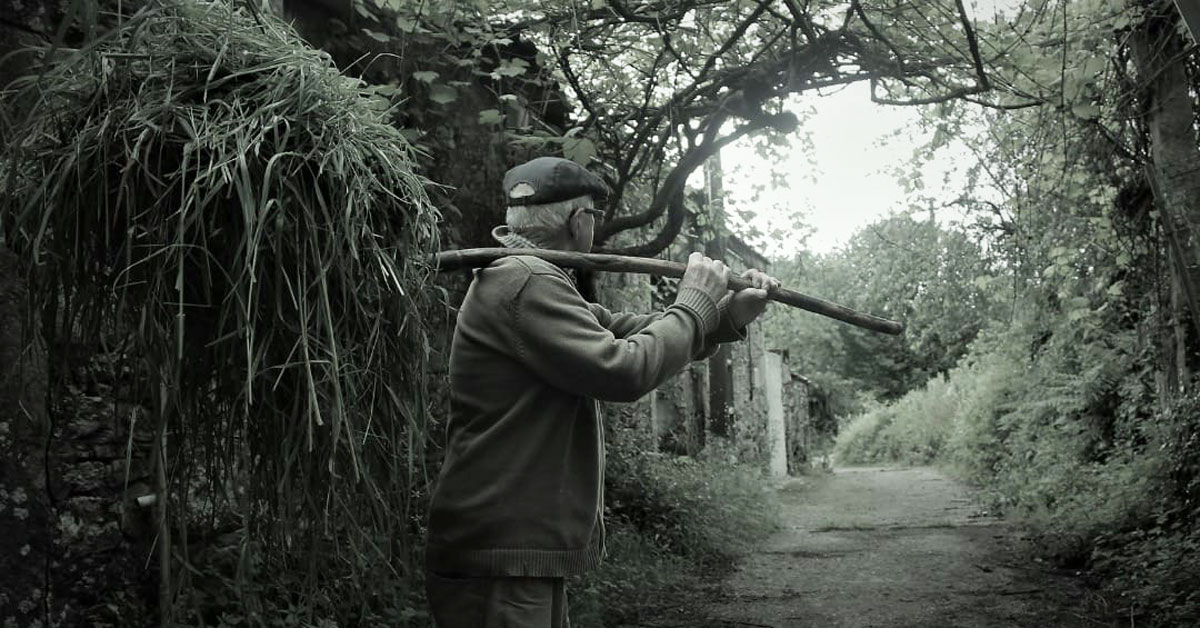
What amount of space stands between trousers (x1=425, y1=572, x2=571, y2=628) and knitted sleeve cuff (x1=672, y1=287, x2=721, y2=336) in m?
0.67

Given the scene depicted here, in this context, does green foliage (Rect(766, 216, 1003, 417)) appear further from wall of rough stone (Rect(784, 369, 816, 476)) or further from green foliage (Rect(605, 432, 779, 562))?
green foliage (Rect(605, 432, 779, 562))

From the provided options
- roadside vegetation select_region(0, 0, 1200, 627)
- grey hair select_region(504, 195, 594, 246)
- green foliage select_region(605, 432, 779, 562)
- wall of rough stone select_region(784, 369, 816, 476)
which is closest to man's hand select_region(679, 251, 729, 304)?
grey hair select_region(504, 195, 594, 246)

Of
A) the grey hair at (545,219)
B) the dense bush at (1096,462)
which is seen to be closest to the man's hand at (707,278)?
the grey hair at (545,219)

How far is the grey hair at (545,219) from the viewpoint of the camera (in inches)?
92.7

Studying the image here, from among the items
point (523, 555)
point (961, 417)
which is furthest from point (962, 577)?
point (961, 417)

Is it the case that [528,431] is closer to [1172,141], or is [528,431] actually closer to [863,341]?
[1172,141]

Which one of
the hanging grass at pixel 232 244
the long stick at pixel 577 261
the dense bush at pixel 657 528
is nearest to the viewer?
the hanging grass at pixel 232 244

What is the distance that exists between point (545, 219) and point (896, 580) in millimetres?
5508

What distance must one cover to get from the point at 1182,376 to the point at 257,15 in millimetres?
6696

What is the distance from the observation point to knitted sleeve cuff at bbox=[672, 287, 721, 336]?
7.46 feet

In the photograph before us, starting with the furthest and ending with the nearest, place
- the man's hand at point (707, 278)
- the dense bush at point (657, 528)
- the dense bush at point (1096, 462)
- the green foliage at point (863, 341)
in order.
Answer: the green foliage at point (863, 341) → the dense bush at point (657, 528) → the dense bush at point (1096, 462) → the man's hand at point (707, 278)

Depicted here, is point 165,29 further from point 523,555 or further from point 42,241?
point 523,555

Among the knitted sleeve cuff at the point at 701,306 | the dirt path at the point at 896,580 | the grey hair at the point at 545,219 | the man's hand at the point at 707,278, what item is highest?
the grey hair at the point at 545,219

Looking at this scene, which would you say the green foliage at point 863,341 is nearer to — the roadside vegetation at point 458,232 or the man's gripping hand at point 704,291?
the roadside vegetation at point 458,232
